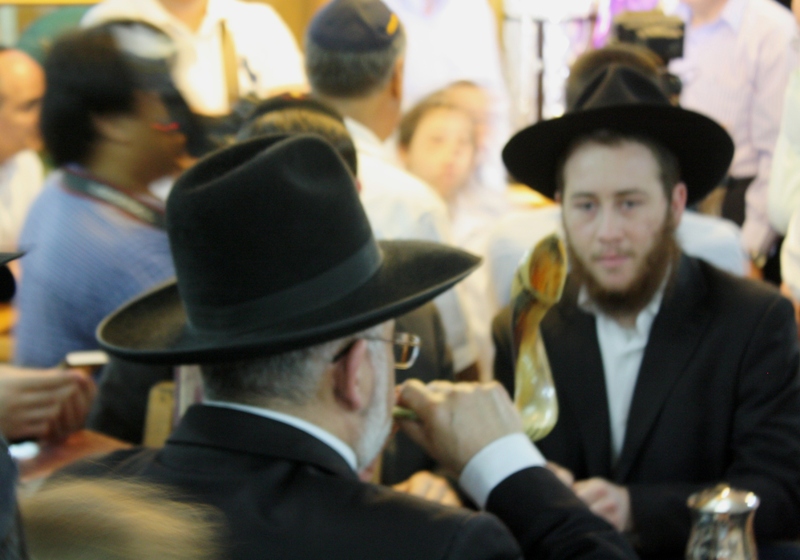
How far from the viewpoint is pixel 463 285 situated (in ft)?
8.98

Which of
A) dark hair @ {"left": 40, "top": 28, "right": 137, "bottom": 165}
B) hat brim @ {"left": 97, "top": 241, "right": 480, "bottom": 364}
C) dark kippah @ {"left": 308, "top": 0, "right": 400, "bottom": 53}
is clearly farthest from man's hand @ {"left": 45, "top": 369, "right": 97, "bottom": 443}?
dark kippah @ {"left": 308, "top": 0, "right": 400, "bottom": 53}

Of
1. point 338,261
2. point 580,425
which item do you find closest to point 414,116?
point 580,425

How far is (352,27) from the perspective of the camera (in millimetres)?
2523

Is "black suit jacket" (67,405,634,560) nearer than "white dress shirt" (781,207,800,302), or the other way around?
"black suit jacket" (67,405,634,560)

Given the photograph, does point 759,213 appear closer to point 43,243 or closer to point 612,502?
point 612,502

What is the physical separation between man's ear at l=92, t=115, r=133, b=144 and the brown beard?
42.0 inches

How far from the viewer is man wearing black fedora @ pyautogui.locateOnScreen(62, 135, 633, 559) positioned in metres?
1.09

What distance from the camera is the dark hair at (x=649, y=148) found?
1918mm

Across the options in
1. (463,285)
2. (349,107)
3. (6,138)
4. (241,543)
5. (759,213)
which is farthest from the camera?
(759,213)

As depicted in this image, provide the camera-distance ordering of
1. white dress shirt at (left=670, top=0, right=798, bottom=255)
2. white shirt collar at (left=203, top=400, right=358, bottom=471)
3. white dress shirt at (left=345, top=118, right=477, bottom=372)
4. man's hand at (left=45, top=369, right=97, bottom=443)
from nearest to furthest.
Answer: white shirt collar at (left=203, top=400, right=358, bottom=471)
man's hand at (left=45, top=369, right=97, bottom=443)
white dress shirt at (left=345, top=118, right=477, bottom=372)
white dress shirt at (left=670, top=0, right=798, bottom=255)

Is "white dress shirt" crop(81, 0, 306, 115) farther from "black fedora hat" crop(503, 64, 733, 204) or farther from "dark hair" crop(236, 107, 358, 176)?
"black fedora hat" crop(503, 64, 733, 204)

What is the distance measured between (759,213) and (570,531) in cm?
295

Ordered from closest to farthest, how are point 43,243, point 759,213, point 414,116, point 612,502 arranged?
1. point 612,502
2. point 43,243
3. point 414,116
4. point 759,213

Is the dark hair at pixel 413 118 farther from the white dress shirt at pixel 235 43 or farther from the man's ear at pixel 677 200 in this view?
the man's ear at pixel 677 200
